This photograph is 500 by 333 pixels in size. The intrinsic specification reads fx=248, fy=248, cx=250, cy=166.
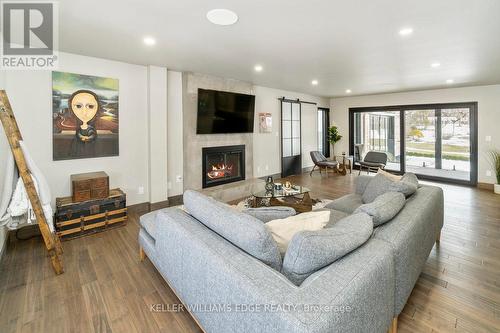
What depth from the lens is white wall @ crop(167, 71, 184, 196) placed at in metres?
4.55

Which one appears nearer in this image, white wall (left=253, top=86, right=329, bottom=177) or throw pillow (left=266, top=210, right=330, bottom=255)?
throw pillow (left=266, top=210, right=330, bottom=255)

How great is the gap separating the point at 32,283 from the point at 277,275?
2452 millimetres

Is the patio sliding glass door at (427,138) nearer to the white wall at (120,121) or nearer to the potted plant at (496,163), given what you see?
the potted plant at (496,163)

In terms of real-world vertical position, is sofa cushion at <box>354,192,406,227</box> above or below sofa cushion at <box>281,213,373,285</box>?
above

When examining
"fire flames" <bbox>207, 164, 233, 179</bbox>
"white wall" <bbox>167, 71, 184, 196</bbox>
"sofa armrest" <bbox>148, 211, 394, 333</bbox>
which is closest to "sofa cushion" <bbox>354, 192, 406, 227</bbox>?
"sofa armrest" <bbox>148, 211, 394, 333</bbox>

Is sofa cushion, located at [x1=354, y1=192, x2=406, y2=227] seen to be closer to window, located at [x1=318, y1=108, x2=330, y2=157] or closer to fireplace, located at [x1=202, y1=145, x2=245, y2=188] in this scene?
fireplace, located at [x1=202, y1=145, x2=245, y2=188]

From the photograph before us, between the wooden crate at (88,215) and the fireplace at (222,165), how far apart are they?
179cm

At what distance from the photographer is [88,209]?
10.8 feet

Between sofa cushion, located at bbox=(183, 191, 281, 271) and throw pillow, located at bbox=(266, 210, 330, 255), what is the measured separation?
156 millimetres

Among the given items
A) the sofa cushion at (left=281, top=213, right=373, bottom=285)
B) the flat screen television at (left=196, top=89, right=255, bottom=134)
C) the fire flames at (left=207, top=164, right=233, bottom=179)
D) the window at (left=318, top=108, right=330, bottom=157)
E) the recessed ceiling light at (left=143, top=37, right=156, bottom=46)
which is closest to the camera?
the sofa cushion at (left=281, top=213, right=373, bottom=285)

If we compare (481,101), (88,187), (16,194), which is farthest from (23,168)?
(481,101)

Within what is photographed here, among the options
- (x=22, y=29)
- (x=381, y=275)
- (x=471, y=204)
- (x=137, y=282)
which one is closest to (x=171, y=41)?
(x=22, y=29)

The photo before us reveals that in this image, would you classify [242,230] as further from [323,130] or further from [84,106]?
[323,130]

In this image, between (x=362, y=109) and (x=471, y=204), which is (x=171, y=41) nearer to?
(x=471, y=204)
